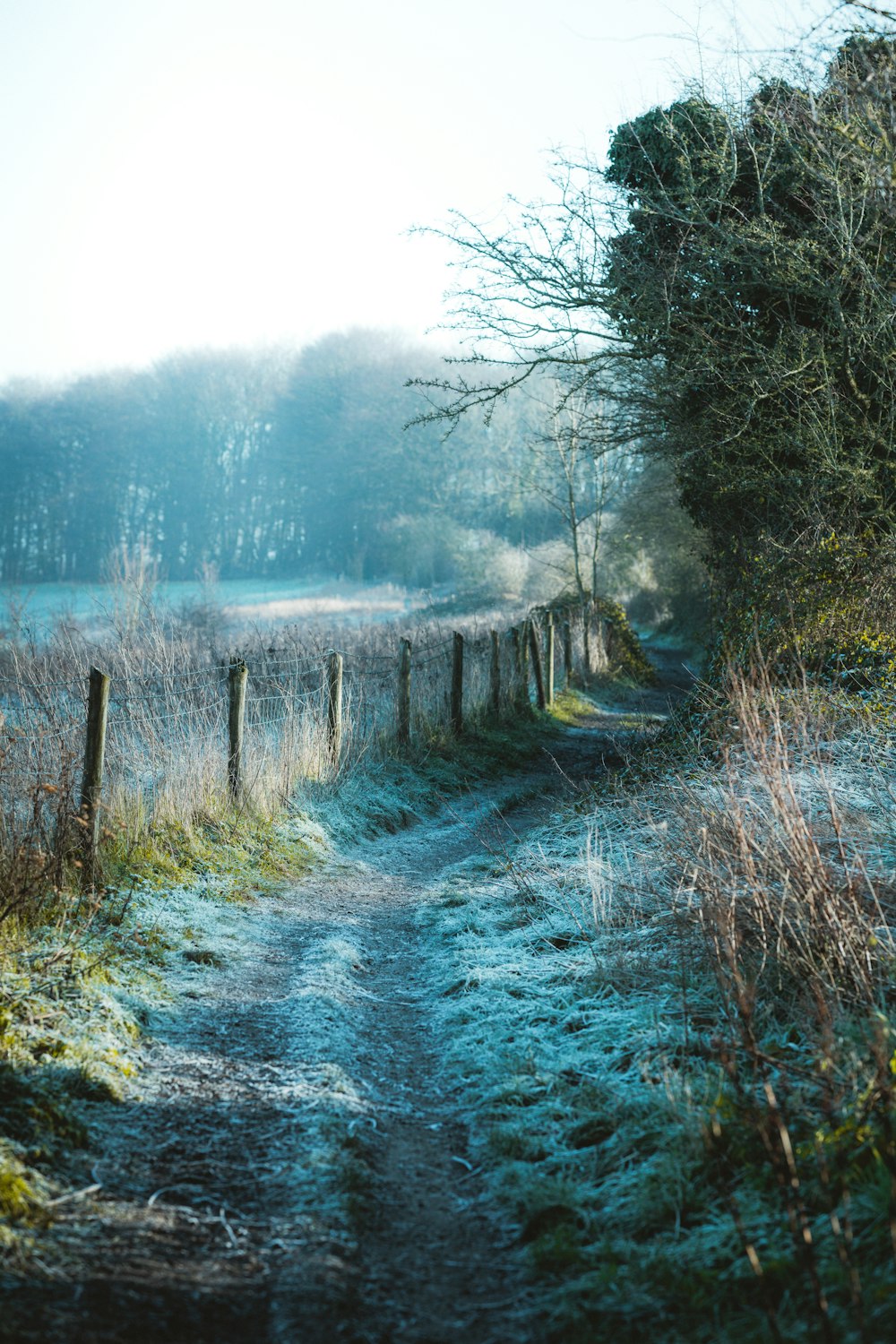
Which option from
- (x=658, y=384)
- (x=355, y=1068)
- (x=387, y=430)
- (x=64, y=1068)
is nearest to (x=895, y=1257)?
(x=355, y=1068)

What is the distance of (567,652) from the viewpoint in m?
21.4

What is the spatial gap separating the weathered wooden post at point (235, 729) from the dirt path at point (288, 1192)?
243 cm

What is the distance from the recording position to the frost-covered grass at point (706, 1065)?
9.09 feet

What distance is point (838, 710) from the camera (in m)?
7.99

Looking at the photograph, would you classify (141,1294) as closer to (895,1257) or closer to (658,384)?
(895,1257)

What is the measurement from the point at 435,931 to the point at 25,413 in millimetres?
61220

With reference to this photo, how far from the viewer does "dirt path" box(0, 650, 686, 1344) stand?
280 cm

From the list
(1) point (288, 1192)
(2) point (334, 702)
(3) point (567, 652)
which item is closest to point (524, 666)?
(3) point (567, 652)

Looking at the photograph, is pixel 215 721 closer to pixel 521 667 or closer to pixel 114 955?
pixel 114 955

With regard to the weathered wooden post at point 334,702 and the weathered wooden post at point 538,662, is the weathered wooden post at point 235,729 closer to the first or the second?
the weathered wooden post at point 334,702

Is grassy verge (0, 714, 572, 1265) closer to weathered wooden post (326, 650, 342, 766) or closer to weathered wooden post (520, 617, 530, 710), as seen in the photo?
weathered wooden post (326, 650, 342, 766)

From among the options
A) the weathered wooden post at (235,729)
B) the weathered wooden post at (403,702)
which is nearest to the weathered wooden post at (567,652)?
the weathered wooden post at (403,702)

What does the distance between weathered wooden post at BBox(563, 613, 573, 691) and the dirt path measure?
15365 mm

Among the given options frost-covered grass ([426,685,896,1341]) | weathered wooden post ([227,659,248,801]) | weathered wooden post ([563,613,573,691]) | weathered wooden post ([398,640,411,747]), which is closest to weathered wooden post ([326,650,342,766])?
weathered wooden post ([398,640,411,747])
